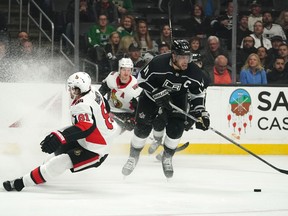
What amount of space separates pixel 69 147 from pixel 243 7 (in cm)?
603

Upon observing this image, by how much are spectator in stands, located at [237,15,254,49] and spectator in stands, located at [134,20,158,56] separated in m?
1.16

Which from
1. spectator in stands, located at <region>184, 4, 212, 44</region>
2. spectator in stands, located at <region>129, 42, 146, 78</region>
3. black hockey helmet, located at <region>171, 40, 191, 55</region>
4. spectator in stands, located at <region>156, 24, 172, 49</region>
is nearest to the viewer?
black hockey helmet, located at <region>171, 40, 191, 55</region>

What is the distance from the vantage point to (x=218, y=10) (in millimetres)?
12703

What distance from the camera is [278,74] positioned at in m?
11.8

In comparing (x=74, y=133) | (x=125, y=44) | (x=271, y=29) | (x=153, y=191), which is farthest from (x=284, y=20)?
(x=74, y=133)

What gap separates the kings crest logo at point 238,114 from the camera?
1137 cm

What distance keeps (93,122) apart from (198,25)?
540 centimetres

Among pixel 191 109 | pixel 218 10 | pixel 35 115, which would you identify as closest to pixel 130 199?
pixel 191 109

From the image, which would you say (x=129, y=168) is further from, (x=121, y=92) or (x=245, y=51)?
(x=245, y=51)

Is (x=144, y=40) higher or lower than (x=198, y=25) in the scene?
lower

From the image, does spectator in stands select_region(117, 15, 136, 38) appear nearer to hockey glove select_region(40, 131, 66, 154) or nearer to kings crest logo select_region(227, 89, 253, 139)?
kings crest logo select_region(227, 89, 253, 139)

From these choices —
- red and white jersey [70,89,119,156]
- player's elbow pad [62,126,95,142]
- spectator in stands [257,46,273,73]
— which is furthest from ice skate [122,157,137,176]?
spectator in stands [257,46,273,73]

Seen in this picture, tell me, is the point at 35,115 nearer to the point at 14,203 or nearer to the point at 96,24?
the point at 96,24

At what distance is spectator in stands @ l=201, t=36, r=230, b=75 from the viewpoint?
11688mm
